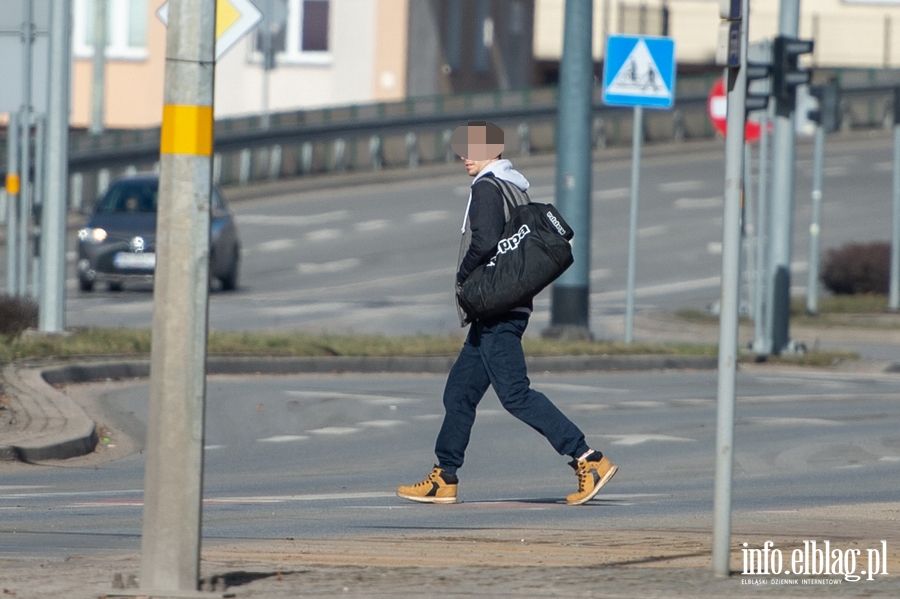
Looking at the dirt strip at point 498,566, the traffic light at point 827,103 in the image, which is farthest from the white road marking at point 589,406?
the traffic light at point 827,103

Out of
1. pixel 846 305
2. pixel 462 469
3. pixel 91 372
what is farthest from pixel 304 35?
pixel 462 469

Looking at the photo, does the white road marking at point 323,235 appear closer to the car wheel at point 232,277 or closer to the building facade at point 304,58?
the car wheel at point 232,277

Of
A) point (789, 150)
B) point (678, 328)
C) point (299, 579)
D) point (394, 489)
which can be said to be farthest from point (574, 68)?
point (299, 579)

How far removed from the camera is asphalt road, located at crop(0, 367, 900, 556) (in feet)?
24.4

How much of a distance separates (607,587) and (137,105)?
1941 inches

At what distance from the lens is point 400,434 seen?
1130 cm

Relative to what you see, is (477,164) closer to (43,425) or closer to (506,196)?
(506,196)

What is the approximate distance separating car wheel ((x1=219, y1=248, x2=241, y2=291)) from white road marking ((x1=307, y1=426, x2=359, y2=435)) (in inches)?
518

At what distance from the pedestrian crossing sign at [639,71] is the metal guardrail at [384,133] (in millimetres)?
17576

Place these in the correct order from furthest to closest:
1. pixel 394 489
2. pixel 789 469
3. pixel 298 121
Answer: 1. pixel 298 121
2. pixel 789 469
3. pixel 394 489

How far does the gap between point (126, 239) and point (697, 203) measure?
15887 mm

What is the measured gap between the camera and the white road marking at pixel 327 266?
27.5m

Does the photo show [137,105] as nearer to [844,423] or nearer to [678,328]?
[678,328]

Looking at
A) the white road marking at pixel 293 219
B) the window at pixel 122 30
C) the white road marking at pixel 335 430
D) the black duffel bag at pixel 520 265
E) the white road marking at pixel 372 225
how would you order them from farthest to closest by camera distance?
the window at pixel 122 30 → the white road marking at pixel 293 219 → the white road marking at pixel 372 225 → the white road marking at pixel 335 430 → the black duffel bag at pixel 520 265
